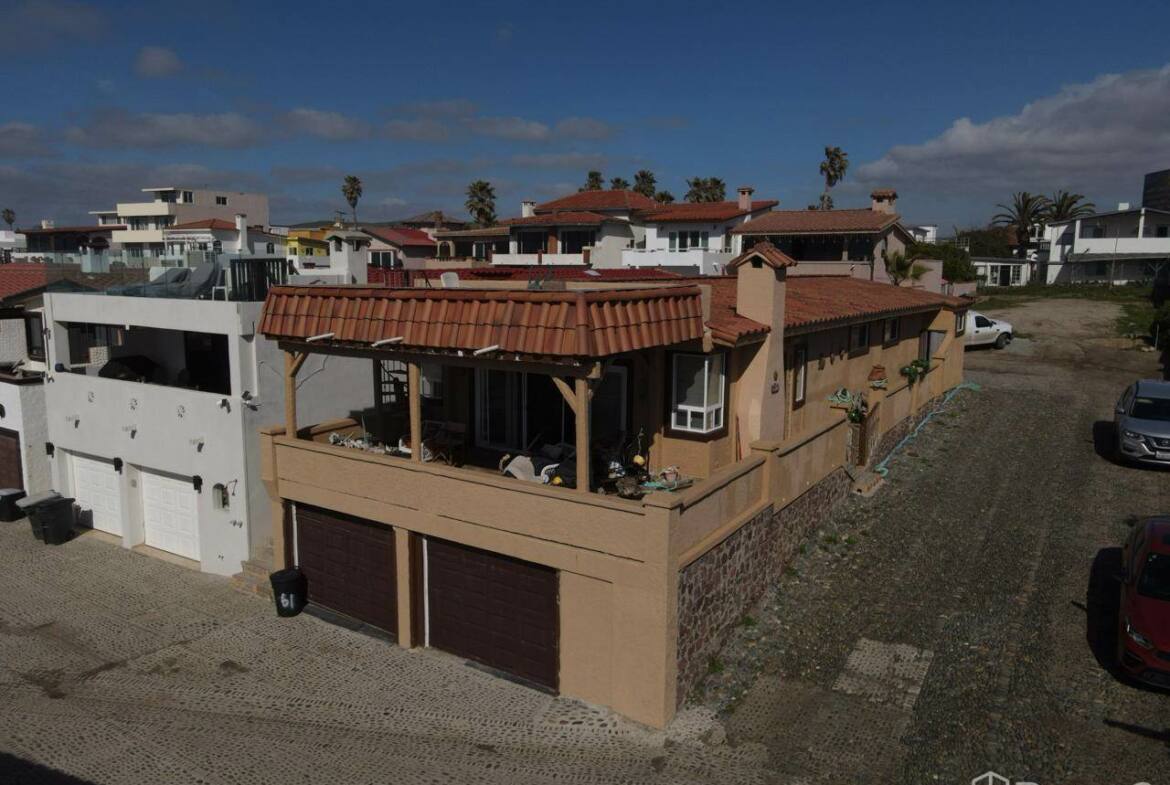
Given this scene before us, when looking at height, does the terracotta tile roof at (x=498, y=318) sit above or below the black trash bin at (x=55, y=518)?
above

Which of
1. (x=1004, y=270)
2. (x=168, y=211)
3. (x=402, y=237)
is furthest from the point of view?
(x=168, y=211)

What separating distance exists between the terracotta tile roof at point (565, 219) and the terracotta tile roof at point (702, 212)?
3.47 m

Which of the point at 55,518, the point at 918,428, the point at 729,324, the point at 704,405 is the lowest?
the point at 55,518

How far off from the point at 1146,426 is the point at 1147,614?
948 cm

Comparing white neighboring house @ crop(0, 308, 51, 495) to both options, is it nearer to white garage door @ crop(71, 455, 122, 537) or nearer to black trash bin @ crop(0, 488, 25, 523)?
black trash bin @ crop(0, 488, 25, 523)

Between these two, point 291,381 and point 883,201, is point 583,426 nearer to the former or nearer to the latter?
point 291,381

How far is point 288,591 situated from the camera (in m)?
14.6

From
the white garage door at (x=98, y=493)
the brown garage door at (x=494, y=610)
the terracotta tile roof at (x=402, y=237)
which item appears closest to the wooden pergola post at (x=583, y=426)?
the brown garage door at (x=494, y=610)

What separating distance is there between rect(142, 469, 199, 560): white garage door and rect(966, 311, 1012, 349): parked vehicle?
2988 centimetres

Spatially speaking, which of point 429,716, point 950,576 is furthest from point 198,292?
point 950,576

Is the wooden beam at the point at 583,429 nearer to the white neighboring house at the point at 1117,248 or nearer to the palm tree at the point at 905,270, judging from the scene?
the palm tree at the point at 905,270

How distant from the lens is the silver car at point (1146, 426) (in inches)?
687

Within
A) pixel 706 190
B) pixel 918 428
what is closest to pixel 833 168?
pixel 706 190

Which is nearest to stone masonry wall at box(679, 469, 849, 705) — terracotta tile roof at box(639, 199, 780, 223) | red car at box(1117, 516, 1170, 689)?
red car at box(1117, 516, 1170, 689)
